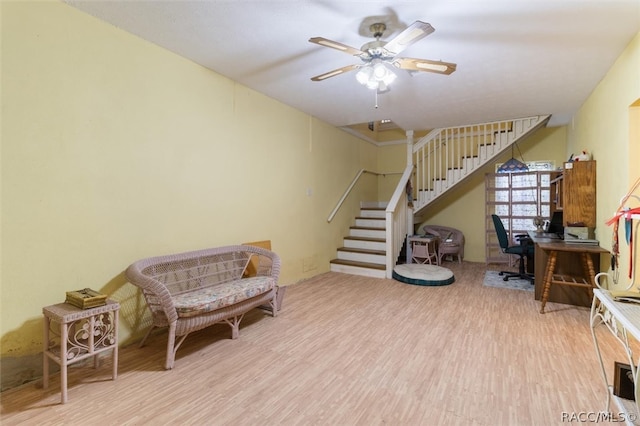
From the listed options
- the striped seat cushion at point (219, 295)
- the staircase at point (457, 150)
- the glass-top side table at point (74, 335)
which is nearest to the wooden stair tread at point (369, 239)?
the staircase at point (457, 150)

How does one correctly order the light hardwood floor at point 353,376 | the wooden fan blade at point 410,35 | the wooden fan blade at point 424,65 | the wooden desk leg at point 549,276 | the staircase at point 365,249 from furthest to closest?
1. the staircase at point 365,249
2. the wooden desk leg at point 549,276
3. the wooden fan blade at point 424,65
4. the wooden fan blade at point 410,35
5. the light hardwood floor at point 353,376

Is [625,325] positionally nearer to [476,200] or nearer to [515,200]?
[515,200]

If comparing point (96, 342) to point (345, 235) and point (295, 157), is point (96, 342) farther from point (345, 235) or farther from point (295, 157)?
point (345, 235)

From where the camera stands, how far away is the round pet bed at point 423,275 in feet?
14.2

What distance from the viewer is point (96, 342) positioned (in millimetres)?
2053

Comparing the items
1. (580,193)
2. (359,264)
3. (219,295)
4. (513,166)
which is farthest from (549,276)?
(219,295)

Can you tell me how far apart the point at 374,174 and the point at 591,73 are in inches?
170

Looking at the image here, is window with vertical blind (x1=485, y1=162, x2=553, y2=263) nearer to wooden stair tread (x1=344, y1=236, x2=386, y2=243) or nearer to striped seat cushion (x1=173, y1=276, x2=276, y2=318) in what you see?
wooden stair tread (x1=344, y1=236, x2=386, y2=243)

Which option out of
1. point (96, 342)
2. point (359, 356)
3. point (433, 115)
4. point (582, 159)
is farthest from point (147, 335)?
point (582, 159)

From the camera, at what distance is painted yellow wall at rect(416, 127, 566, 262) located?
562 centimetres

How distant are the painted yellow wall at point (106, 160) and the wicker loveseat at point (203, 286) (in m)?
0.21

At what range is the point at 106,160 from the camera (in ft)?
7.80

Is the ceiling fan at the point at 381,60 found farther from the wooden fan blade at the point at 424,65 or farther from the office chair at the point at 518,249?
the office chair at the point at 518,249

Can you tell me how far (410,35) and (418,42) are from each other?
29.5 inches
